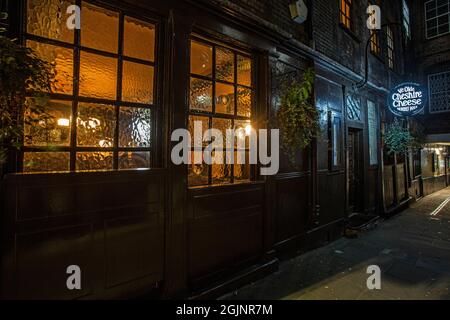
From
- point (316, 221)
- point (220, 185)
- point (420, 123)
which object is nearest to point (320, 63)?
point (316, 221)

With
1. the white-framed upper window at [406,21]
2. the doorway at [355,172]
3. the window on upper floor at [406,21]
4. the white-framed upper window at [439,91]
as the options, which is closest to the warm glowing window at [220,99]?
the doorway at [355,172]

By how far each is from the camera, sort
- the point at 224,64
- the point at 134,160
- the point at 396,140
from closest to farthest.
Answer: the point at 134,160, the point at 224,64, the point at 396,140

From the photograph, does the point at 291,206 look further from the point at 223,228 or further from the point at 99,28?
the point at 99,28

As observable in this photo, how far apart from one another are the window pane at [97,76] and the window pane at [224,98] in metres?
1.56

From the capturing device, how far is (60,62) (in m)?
2.73

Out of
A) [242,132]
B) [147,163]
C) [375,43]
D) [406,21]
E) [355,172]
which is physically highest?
[406,21]

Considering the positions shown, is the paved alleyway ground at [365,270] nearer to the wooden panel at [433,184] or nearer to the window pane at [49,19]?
the window pane at [49,19]

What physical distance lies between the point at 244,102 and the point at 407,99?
Answer: 7594 millimetres

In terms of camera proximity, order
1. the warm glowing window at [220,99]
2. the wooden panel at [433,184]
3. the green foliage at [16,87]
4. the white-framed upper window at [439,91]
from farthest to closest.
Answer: the wooden panel at [433,184] → the white-framed upper window at [439,91] → the warm glowing window at [220,99] → the green foliage at [16,87]

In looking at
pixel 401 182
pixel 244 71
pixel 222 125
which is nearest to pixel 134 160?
pixel 222 125

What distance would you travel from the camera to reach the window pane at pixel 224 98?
4090mm

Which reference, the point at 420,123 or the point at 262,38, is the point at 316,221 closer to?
the point at 262,38

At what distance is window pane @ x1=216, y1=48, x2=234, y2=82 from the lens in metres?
4.15
